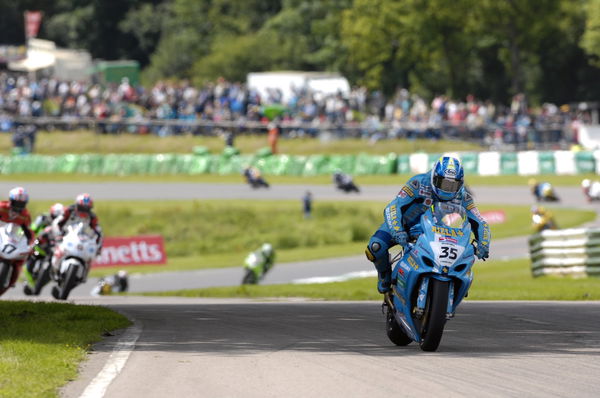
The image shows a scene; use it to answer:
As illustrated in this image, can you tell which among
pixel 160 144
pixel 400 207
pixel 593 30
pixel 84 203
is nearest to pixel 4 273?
pixel 84 203

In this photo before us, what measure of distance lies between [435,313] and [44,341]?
323 cm

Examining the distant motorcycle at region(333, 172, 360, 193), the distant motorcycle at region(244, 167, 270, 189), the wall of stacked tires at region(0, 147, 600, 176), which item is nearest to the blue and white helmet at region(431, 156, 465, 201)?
the distant motorcycle at region(333, 172, 360, 193)

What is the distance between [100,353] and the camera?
10.0 m

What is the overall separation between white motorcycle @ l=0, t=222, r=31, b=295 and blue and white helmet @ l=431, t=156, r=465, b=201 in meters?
7.63

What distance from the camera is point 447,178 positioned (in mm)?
9867

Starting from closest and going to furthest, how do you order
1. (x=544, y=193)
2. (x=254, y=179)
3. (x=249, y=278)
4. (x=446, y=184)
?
(x=446, y=184)
(x=249, y=278)
(x=544, y=193)
(x=254, y=179)

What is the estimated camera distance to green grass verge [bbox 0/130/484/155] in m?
48.4

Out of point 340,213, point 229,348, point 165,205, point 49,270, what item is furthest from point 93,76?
point 229,348

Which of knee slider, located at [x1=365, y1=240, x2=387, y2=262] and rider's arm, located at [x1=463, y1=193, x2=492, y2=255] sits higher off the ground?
rider's arm, located at [x1=463, y1=193, x2=492, y2=255]

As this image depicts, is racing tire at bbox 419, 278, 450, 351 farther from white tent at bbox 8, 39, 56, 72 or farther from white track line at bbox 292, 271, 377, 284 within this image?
white tent at bbox 8, 39, 56, 72

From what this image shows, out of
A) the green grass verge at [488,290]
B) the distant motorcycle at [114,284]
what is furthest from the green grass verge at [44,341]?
the distant motorcycle at [114,284]

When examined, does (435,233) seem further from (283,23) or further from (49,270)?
(283,23)

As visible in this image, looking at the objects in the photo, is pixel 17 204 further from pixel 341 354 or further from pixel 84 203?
pixel 341 354

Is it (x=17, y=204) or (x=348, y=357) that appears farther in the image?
(x=17, y=204)
